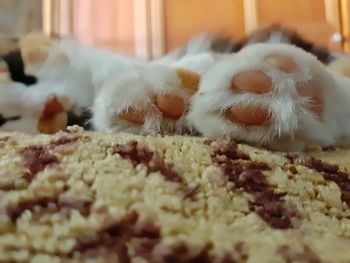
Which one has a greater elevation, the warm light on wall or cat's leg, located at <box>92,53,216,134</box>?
the warm light on wall

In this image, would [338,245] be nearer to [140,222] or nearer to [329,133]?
[140,222]

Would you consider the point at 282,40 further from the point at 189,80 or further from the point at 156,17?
the point at 156,17

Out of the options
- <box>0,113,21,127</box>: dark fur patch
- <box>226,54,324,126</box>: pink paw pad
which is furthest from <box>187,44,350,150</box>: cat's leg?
<box>0,113,21,127</box>: dark fur patch

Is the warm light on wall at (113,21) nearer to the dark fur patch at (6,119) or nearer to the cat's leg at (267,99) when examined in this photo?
the dark fur patch at (6,119)

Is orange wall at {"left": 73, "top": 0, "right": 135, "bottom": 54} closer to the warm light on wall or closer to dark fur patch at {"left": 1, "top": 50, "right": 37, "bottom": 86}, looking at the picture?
the warm light on wall

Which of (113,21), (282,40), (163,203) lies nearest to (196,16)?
(113,21)

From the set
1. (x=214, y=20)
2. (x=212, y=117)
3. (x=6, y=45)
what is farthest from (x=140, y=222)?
(x=214, y=20)

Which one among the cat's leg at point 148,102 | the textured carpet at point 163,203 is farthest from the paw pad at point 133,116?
the textured carpet at point 163,203
